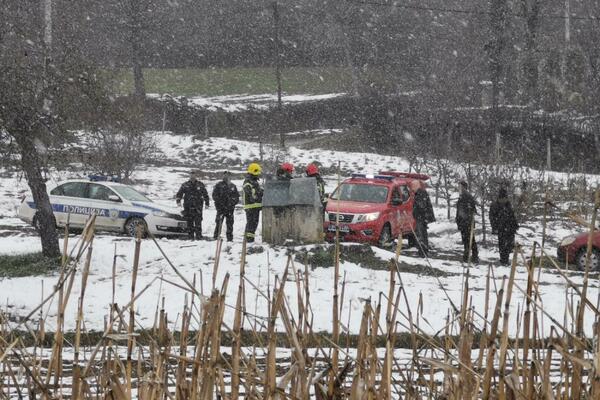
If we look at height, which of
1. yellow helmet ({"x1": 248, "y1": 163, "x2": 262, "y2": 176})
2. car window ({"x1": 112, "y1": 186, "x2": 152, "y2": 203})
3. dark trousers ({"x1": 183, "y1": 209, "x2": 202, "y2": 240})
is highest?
yellow helmet ({"x1": 248, "y1": 163, "x2": 262, "y2": 176})

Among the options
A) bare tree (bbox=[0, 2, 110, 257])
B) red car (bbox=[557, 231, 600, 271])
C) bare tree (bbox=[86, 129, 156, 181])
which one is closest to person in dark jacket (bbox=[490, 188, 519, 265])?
red car (bbox=[557, 231, 600, 271])

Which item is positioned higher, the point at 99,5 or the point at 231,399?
the point at 99,5

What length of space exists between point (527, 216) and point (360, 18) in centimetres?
2817

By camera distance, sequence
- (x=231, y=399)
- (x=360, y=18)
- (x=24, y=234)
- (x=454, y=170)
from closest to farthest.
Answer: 1. (x=231, y=399)
2. (x=24, y=234)
3. (x=454, y=170)
4. (x=360, y=18)

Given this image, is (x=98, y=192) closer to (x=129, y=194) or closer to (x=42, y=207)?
(x=129, y=194)

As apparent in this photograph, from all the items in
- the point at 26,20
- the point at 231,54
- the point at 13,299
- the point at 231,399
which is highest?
the point at 231,54

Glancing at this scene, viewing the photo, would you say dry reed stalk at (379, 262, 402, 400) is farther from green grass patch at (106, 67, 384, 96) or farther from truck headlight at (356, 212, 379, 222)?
green grass patch at (106, 67, 384, 96)

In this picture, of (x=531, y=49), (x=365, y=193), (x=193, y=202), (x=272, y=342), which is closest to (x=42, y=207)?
(x=193, y=202)

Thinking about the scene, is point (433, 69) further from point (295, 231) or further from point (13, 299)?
point (13, 299)

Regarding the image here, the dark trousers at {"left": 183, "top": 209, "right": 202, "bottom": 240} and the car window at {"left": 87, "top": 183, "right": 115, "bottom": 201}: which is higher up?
the car window at {"left": 87, "top": 183, "right": 115, "bottom": 201}

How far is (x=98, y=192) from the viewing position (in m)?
21.0

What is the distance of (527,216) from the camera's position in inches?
973

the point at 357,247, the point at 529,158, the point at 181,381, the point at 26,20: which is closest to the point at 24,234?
the point at 26,20

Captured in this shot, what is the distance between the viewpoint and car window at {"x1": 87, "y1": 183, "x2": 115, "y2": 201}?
824 inches
